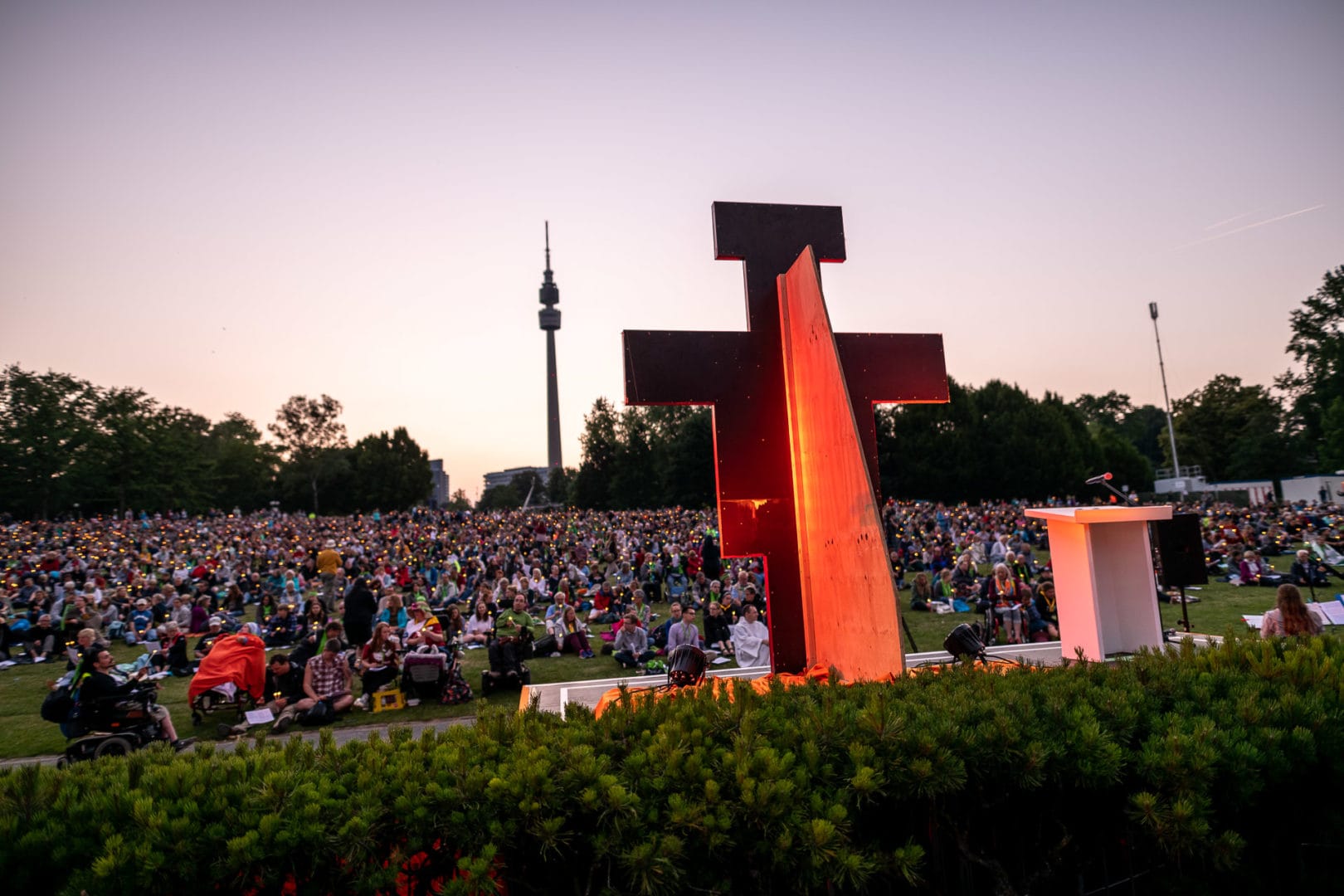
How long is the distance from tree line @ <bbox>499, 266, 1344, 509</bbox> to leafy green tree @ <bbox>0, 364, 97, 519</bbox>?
44974 mm

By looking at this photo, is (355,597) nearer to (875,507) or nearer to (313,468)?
(875,507)

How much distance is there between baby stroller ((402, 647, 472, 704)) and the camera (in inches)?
404

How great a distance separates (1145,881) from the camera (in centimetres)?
267

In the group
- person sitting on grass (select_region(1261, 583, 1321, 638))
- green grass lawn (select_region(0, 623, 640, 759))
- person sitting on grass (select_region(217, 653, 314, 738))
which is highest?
person sitting on grass (select_region(1261, 583, 1321, 638))

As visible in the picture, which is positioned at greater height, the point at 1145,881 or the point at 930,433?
the point at 930,433

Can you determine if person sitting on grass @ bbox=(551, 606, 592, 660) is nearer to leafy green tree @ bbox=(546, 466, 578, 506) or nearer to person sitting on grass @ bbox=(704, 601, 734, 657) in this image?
person sitting on grass @ bbox=(704, 601, 734, 657)

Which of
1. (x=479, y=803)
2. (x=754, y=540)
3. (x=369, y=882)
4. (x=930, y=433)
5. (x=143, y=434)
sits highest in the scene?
(x=143, y=434)

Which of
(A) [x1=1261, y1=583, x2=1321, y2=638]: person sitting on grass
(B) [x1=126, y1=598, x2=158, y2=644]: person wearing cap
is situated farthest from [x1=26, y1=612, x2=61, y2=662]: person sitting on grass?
(A) [x1=1261, y1=583, x2=1321, y2=638]: person sitting on grass

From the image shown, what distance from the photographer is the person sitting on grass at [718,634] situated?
520 inches

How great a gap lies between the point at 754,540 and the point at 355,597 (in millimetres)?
8337

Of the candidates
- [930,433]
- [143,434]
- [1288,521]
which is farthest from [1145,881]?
[143,434]

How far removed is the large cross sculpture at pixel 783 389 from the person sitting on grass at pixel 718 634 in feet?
23.0

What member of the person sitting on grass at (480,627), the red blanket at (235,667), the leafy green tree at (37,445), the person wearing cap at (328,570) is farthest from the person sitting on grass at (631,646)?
the leafy green tree at (37,445)

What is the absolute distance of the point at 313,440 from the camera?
8288 cm
